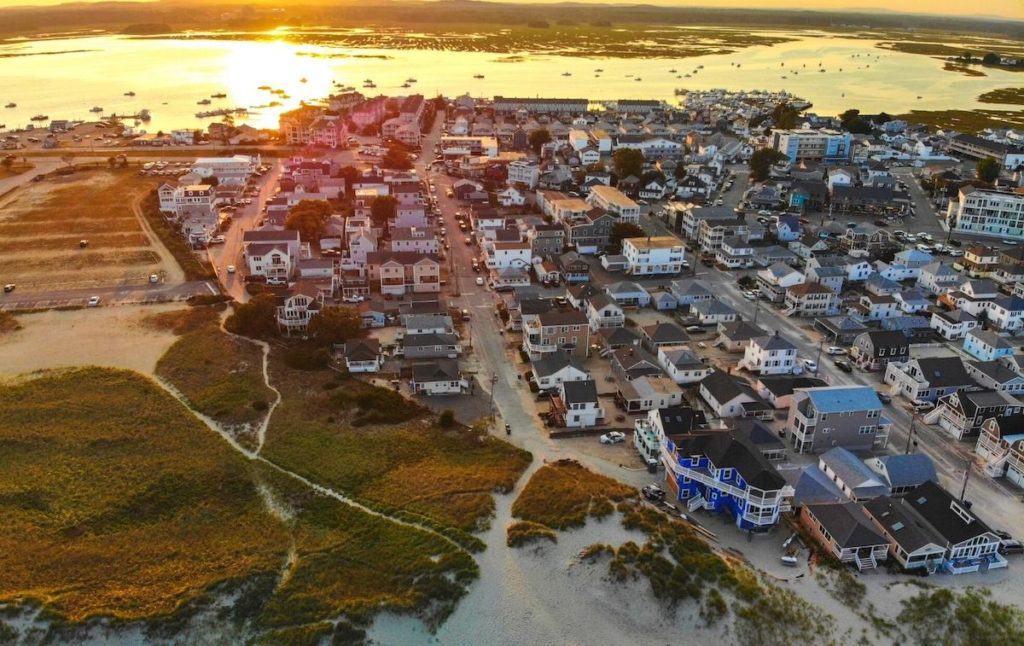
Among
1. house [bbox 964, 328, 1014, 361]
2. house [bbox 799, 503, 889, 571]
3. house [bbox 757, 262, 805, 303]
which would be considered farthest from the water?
house [bbox 799, 503, 889, 571]

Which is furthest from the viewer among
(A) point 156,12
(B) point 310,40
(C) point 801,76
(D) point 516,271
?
(A) point 156,12

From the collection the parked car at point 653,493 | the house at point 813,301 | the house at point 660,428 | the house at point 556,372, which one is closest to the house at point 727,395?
the house at point 660,428

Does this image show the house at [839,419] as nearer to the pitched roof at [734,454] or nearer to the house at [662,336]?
the pitched roof at [734,454]

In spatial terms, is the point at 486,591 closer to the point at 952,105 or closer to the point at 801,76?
the point at 952,105

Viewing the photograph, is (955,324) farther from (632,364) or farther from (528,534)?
(528,534)

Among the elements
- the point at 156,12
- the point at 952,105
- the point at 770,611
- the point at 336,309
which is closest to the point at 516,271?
the point at 336,309

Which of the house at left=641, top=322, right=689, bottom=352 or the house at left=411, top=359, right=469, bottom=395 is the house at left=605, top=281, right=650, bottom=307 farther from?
the house at left=411, top=359, right=469, bottom=395

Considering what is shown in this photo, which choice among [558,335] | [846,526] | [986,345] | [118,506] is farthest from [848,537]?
[118,506]
